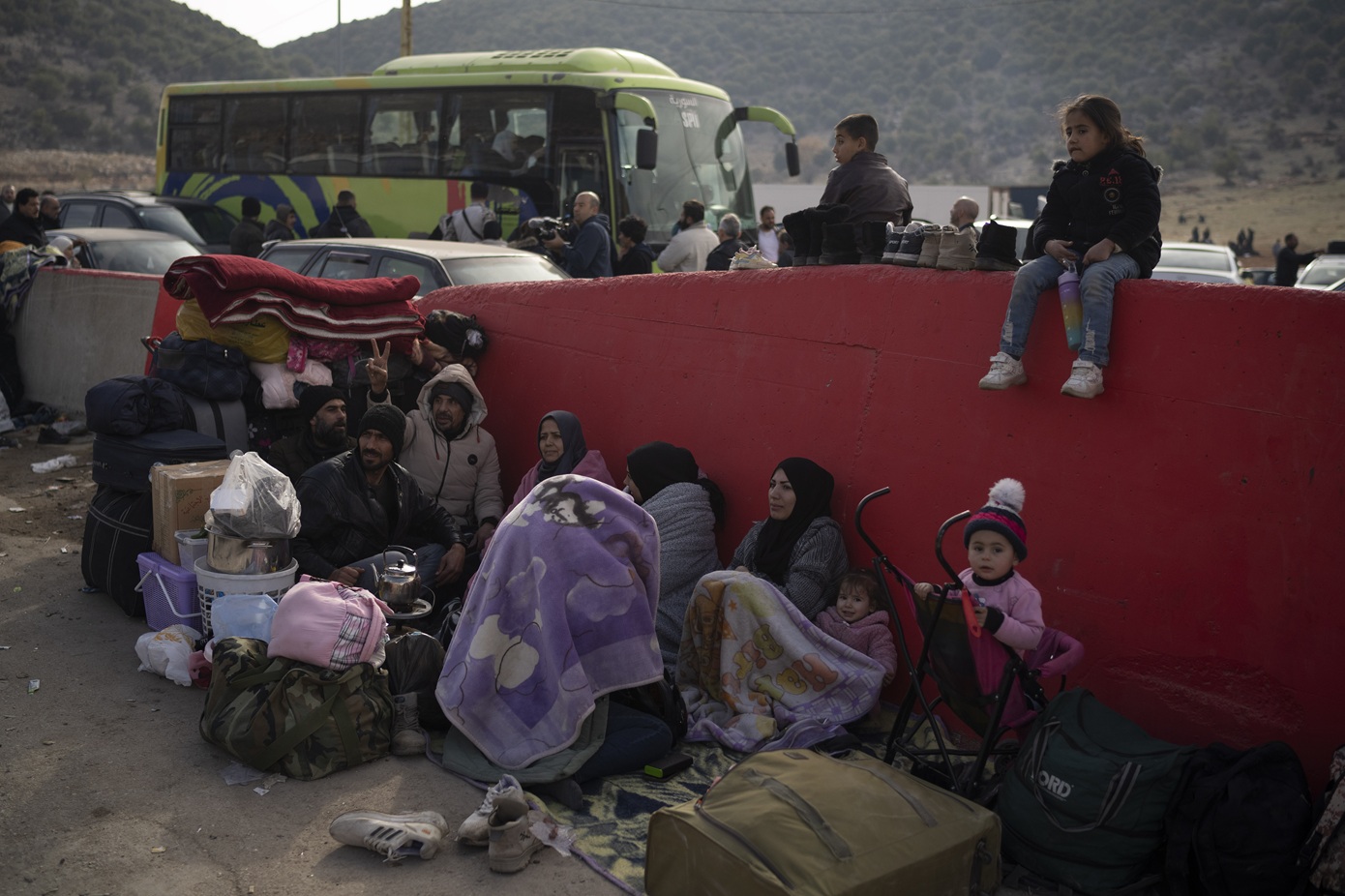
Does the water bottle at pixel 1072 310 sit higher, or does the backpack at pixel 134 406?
the water bottle at pixel 1072 310

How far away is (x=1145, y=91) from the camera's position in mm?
62750

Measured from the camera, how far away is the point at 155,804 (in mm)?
4062

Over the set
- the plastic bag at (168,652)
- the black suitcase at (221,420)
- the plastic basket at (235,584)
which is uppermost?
the black suitcase at (221,420)

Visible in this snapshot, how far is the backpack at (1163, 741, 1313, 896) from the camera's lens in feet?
11.1

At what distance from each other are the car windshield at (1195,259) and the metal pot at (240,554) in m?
12.8

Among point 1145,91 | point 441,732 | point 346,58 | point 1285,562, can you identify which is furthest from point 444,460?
point 346,58

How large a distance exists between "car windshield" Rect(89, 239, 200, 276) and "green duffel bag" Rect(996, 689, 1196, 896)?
36.5 ft

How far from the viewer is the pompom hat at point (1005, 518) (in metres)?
4.06

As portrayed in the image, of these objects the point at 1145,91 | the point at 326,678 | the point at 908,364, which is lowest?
the point at 326,678

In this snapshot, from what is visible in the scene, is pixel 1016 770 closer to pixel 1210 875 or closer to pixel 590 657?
pixel 1210 875

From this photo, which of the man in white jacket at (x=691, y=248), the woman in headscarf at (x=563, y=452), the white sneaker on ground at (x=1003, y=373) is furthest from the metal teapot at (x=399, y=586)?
the man in white jacket at (x=691, y=248)

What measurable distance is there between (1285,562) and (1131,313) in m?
1.02

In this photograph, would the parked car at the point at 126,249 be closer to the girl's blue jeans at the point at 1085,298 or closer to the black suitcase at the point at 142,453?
the black suitcase at the point at 142,453

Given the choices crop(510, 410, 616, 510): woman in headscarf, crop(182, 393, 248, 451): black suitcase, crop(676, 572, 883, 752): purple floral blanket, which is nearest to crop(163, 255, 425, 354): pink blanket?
crop(182, 393, 248, 451): black suitcase
